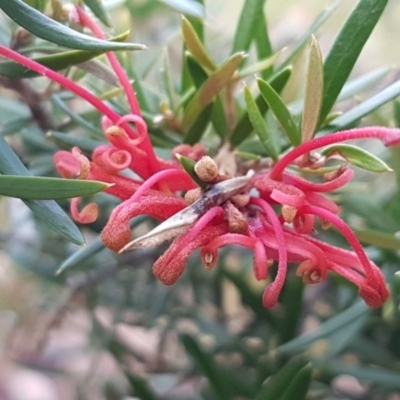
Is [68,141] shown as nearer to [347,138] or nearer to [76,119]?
[76,119]

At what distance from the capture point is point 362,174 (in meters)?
0.74

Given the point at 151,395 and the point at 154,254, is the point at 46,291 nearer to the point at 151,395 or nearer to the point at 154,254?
the point at 154,254

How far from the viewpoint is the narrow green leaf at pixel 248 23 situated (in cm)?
42

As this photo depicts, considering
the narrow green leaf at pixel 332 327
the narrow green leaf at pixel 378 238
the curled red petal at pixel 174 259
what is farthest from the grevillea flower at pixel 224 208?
the narrow green leaf at pixel 332 327

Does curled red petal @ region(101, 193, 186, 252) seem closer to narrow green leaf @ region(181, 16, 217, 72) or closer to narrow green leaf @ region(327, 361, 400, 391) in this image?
narrow green leaf @ region(181, 16, 217, 72)

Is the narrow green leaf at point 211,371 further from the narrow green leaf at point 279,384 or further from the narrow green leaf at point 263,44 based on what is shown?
the narrow green leaf at point 263,44

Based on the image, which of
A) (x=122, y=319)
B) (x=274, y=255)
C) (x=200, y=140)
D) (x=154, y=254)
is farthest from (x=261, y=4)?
(x=122, y=319)

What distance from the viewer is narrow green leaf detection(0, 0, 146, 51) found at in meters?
0.29

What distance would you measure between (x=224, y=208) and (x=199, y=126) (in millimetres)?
133

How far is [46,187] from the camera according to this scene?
275mm

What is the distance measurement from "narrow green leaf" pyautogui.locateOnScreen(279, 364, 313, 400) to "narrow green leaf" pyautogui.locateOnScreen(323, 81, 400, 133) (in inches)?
6.3

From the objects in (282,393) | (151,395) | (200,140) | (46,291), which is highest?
(200,140)

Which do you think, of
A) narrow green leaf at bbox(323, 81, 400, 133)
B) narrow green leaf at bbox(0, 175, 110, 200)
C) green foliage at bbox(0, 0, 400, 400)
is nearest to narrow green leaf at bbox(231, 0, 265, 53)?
green foliage at bbox(0, 0, 400, 400)

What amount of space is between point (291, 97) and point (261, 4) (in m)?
0.12
